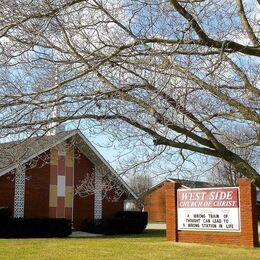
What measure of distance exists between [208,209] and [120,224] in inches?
383

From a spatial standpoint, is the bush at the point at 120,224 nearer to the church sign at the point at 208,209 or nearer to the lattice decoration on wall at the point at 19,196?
the lattice decoration on wall at the point at 19,196

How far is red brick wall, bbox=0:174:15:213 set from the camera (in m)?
29.8

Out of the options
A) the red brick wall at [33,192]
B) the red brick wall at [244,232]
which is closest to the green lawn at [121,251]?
the red brick wall at [244,232]

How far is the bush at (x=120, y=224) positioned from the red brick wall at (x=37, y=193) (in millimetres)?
2880

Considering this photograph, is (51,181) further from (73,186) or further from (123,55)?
(123,55)

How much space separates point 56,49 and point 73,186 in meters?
25.0

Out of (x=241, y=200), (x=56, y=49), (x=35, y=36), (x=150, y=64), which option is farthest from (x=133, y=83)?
(x=241, y=200)

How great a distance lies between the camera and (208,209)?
974 inches

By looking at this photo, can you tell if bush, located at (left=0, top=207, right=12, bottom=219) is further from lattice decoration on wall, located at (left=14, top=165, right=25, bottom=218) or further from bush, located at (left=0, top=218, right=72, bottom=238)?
lattice decoration on wall, located at (left=14, top=165, right=25, bottom=218)

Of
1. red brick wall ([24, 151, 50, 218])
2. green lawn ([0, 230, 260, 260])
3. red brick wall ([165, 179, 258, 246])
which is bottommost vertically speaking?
green lawn ([0, 230, 260, 260])

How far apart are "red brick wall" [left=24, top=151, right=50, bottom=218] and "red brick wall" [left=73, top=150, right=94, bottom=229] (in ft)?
7.57

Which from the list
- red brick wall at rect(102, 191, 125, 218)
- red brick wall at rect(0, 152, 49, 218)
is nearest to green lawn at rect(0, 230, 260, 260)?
red brick wall at rect(0, 152, 49, 218)

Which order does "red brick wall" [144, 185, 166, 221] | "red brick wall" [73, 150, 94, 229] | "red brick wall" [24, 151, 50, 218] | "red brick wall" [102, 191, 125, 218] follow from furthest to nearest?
"red brick wall" [144, 185, 166, 221]
"red brick wall" [102, 191, 125, 218]
"red brick wall" [73, 150, 94, 229]
"red brick wall" [24, 151, 50, 218]

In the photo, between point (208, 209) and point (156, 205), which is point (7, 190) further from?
point (156, 205)
